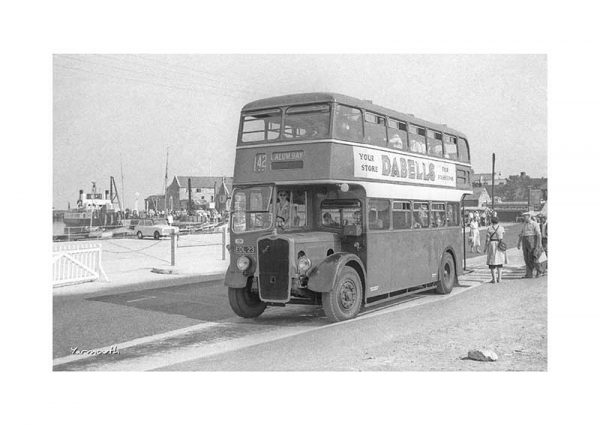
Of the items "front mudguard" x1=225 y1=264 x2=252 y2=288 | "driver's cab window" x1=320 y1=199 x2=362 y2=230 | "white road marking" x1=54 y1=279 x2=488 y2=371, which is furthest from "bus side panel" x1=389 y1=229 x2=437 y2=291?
"front mudguard" x1=225 y1=264 x2=252 y2=288

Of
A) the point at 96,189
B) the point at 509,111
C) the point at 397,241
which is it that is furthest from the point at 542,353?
the point at 96,189

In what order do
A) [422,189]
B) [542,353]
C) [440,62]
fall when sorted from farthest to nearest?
1. [422,189]
2. [440,62]
3. [542,353]

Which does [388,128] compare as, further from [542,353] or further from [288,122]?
[542,353]

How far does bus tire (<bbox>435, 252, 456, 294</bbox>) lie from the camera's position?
1236cm

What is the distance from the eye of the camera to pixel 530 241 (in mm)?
13680

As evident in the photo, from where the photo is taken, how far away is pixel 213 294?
12.7 metres

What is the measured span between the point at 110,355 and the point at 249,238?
285 cm

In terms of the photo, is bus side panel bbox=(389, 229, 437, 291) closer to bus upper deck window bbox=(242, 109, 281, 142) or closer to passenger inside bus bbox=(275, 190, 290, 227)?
passenger inside bus bbox=(275, 190, 290, 227)

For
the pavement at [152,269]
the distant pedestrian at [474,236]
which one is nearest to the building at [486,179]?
the pavement at [152,269]

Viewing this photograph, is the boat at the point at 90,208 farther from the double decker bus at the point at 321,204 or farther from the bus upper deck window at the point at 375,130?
the bus upper deck window at the point at 375,130

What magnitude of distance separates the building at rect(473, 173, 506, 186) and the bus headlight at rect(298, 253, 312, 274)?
16.3 feet

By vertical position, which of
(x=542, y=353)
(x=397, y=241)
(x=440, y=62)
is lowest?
(x=542, y=353)

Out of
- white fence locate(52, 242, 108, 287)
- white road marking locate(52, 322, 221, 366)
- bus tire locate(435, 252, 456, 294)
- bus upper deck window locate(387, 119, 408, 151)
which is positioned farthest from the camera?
white fence locate(52, 242, 108, 287)

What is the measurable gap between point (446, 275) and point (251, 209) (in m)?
5.03
